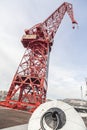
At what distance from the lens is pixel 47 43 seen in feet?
146

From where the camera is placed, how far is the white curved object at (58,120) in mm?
7433

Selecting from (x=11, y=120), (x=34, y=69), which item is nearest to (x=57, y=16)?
(x=34, y=69)

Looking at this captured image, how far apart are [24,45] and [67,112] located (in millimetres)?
40395

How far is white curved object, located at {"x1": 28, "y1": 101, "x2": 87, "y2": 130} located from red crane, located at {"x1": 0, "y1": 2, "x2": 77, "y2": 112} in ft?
95.5

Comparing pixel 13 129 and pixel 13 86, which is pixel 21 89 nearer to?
pixel 13 86

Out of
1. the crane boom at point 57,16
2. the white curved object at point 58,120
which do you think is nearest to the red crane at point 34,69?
the crane boom at point 57,16

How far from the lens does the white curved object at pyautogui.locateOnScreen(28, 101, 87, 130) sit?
24.4ft

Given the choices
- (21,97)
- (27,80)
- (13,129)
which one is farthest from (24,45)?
(13,129)

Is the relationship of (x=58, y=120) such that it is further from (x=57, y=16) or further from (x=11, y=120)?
(x=57, y=16)

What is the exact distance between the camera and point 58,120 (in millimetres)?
7340

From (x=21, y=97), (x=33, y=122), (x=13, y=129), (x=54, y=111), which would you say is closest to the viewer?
(x=54, y=111)

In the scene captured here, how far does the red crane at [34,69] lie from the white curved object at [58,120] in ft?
95.5

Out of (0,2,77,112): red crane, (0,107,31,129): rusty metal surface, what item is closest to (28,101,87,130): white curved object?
(0,107,31,129): rusty metal surface

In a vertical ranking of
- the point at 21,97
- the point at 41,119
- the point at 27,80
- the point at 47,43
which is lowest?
the point at 41,119
